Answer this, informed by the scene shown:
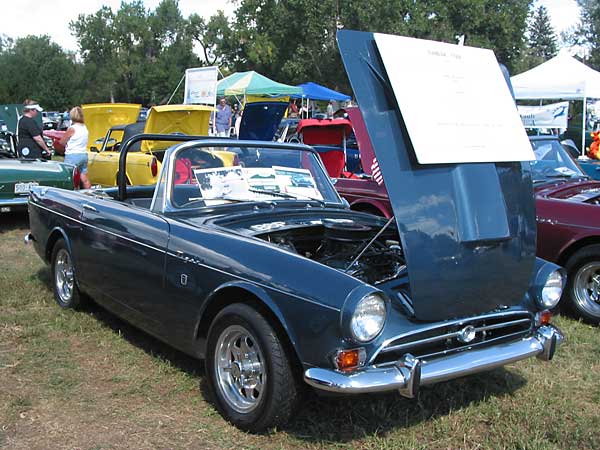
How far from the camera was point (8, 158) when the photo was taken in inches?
371

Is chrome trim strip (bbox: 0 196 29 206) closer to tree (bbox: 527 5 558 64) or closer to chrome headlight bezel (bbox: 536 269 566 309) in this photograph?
chrome headlight bezel (bbox: 536 269 566 309)

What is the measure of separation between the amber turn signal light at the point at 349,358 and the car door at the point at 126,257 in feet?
4.38

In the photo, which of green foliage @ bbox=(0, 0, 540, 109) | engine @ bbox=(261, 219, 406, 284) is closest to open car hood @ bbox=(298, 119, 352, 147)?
engine @ bbox=(261, 219, 406, 284)

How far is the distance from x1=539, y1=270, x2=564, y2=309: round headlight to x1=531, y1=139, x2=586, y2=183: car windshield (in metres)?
3.00

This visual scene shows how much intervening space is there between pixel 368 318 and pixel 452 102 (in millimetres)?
1282

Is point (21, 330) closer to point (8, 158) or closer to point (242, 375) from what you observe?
point (242, 375)

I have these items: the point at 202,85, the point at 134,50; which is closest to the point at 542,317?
the point at 202,85

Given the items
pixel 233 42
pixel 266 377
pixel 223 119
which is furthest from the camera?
pixel 233 42

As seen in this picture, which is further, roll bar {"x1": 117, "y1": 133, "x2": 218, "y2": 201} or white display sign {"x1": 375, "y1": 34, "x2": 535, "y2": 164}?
roll bar {"x1": 117, "y1": 133, "x2": 218, "y2": 201}

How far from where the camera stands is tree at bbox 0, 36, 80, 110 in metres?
59.9

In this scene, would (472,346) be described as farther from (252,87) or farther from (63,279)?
(252,87)

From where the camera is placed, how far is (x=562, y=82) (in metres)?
16.8

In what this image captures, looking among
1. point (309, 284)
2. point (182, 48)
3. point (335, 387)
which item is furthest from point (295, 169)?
point (182, 48)

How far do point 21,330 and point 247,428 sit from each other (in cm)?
238
